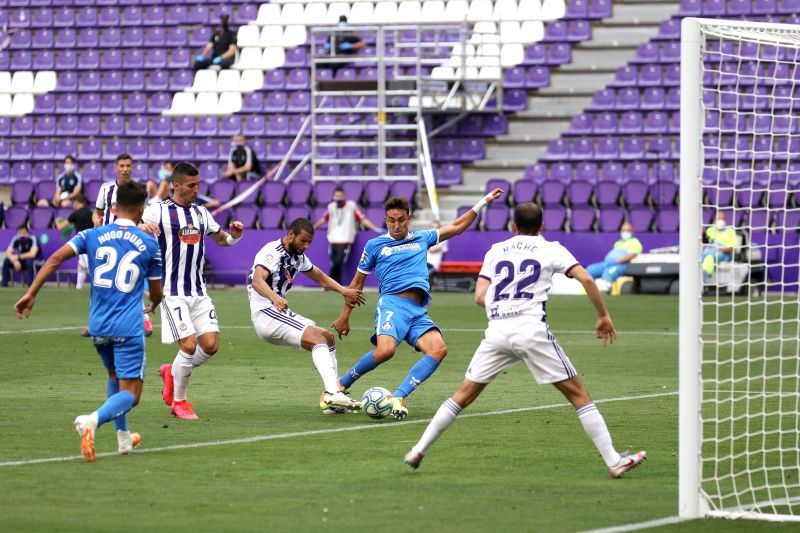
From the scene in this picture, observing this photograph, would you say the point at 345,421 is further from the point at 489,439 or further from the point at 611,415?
the point at 611,415

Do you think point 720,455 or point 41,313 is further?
point 41,313

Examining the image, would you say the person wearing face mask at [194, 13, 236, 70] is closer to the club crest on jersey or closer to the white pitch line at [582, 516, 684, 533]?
the club crest on jersey

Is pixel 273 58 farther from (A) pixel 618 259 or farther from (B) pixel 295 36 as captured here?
(A) pixel 618 259

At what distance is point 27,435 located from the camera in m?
10.2

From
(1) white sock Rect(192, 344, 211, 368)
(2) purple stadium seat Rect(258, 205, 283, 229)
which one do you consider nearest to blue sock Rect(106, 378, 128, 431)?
(1) white sock Rect(192, 344, 211, 368)

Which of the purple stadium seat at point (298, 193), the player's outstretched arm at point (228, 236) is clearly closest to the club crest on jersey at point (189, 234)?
the player's outstretched arm at point (228, 236)

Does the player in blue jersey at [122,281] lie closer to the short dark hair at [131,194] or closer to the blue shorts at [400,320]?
the short dark hair at [131,194]

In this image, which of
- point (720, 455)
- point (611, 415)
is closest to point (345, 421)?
point (611, 415)

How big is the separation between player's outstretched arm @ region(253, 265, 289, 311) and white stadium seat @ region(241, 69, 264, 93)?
2437cm

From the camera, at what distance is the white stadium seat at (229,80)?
117 ft

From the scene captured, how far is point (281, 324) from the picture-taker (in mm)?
11891

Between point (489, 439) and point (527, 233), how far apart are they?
209 cm

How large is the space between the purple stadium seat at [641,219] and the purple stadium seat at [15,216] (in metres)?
→ 13.7

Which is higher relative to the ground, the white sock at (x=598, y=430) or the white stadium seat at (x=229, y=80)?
the white stadium seat at (x=229, y=80)
